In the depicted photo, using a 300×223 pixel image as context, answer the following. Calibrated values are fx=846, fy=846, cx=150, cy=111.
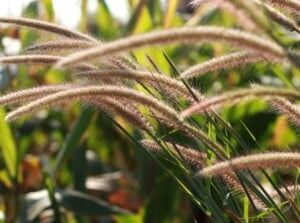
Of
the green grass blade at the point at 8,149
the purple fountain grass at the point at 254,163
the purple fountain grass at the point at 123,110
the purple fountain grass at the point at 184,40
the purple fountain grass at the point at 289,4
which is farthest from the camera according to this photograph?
the green grass blade at the point at 8,149

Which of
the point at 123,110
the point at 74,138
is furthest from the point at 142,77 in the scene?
the point at 74,138

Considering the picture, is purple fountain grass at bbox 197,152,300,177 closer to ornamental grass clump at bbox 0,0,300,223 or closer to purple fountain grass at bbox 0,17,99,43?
ornamental grass clump at bbox 0,0,300,223

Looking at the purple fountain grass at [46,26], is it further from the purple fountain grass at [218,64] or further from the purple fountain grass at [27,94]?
the purple fountain grass at [218,64]

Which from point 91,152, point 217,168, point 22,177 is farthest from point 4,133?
point 217,168

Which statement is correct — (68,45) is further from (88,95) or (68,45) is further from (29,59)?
(88,95)

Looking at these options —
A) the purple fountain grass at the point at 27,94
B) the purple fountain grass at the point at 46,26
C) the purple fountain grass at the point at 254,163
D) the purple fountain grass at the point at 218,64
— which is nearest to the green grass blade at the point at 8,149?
the purple fountain grass at the point at 46,26
